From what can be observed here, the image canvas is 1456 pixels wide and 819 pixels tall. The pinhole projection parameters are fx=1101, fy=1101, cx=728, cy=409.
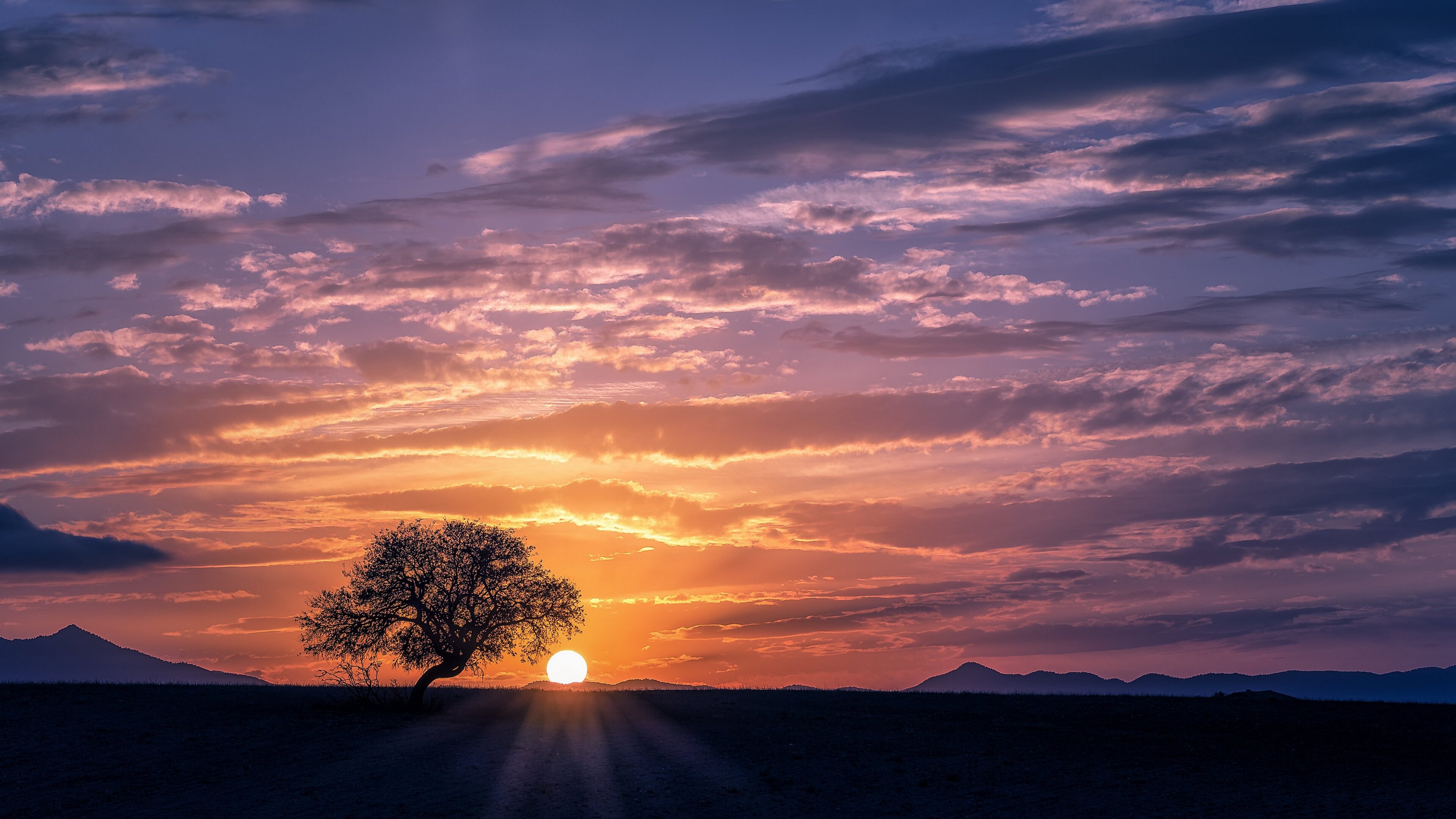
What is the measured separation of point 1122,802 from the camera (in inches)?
1607

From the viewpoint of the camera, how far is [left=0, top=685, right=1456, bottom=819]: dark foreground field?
39344mm

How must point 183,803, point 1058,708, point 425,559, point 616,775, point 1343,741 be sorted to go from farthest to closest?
point 1058,708 < point 425,559 < point 1343,741 < point 616,775 < point 183,803

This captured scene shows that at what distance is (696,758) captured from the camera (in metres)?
46.3

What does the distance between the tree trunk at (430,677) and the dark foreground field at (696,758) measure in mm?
1310

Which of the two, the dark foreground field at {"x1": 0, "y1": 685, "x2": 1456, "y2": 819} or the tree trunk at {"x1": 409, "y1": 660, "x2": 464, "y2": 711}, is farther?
the tree trunk at {"x1": 409, "y1": 660, "x2": 464, "y2": 711}

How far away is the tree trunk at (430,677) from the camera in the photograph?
5741 cm

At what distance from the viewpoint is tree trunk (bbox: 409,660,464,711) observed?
5741 cm

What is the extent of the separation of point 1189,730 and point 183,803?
46170 mm

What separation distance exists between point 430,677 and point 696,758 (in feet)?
60.4

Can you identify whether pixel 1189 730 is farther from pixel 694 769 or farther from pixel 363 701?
pixel 363 701

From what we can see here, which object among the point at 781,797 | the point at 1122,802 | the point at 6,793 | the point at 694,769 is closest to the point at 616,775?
the point at 694,769

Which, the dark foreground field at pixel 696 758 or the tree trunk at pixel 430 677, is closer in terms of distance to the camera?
the dark foreground field at pixel 696 758

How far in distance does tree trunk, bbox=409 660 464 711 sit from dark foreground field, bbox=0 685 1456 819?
4.30ft

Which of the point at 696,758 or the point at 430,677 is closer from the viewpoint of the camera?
the point at 696,758
